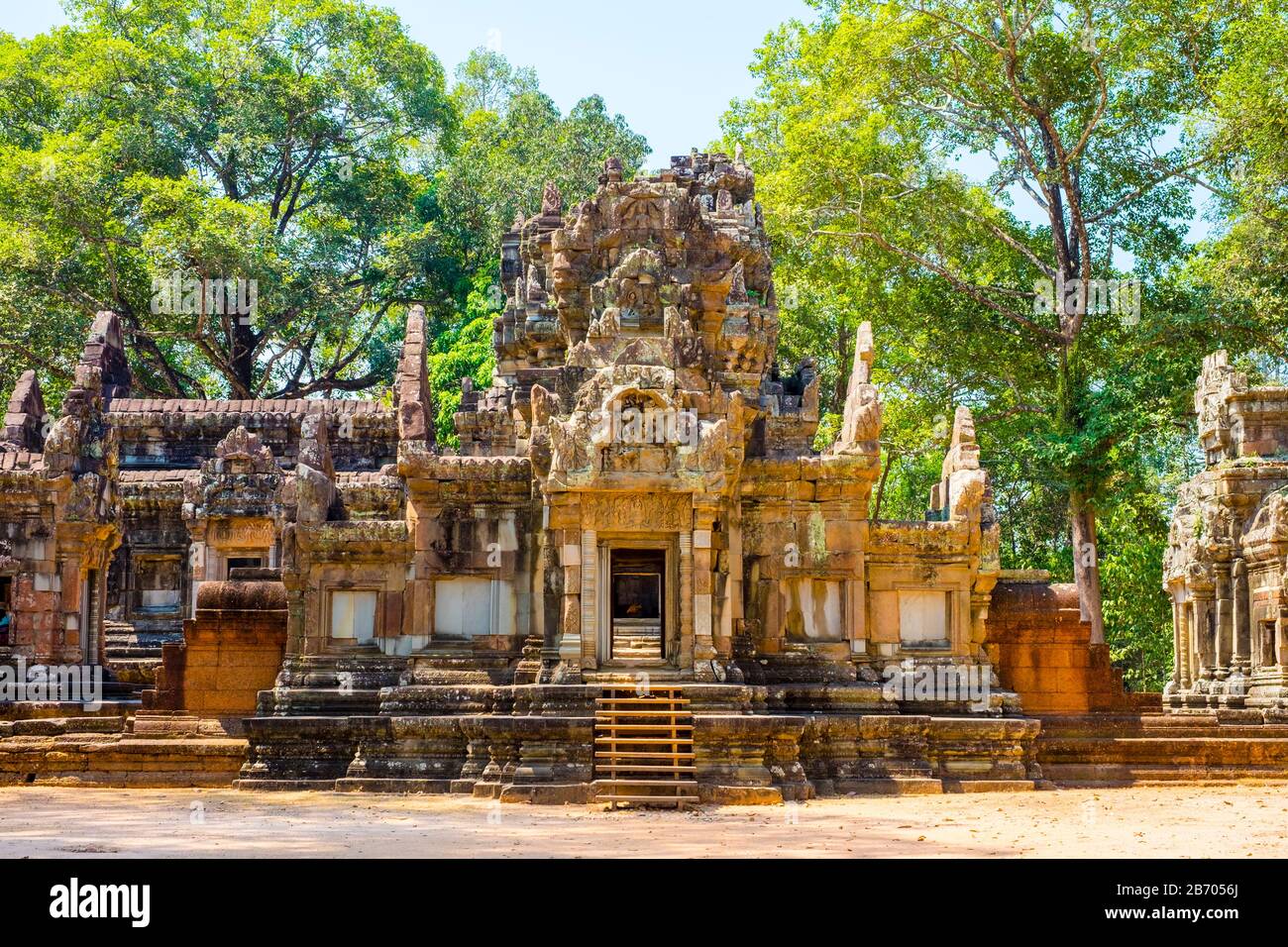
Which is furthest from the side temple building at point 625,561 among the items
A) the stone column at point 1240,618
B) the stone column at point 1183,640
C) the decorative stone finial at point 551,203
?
the stone column at point 1183,640

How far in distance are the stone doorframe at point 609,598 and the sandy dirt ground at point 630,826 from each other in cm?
221

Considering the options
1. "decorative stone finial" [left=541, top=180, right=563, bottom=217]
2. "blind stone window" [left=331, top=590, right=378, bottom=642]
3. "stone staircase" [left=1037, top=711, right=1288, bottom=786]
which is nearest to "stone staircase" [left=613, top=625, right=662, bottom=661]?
"blind stone window" [left=331, top=590, right=378, bottom=642]

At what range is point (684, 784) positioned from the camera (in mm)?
15203

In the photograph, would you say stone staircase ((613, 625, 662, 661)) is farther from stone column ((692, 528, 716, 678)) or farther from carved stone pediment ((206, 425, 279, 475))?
carved stone pediment ((206, 425, 279, 475))

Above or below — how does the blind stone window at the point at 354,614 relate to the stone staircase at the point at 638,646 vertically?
above

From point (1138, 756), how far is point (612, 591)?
21.6ft

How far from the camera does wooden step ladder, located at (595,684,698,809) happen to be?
1520cm

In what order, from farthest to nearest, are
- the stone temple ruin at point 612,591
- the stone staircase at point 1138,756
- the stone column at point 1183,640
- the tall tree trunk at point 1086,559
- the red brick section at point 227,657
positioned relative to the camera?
the tall tree trunk at point 1086,559 → the stone column at point 1183,640 → the red brick section at point 227,657 → the stone staircase at point 1138,756 → the stone temple ruin at point 612,591

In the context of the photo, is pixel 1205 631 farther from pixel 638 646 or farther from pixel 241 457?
pixel 241 457

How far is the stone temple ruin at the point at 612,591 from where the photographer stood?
649 inches

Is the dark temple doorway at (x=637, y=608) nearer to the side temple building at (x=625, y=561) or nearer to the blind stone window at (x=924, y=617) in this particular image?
the side temple building at (x=625, y=561)

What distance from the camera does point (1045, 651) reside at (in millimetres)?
20156

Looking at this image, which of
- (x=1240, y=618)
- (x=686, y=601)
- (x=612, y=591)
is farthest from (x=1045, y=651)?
(x=1240, y=618)

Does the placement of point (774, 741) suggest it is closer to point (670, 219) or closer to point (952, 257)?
point (670, 219)
